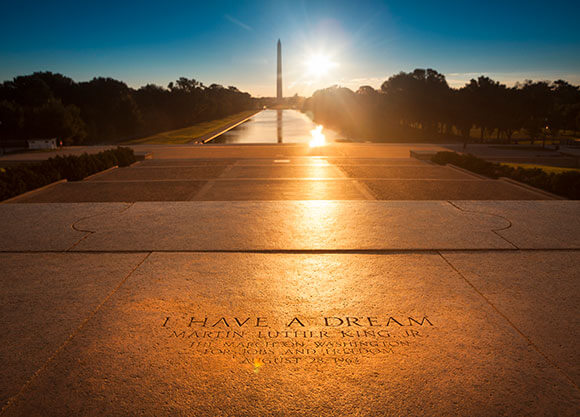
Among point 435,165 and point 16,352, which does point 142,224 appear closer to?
point 16,352

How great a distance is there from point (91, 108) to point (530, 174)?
76.6 meters

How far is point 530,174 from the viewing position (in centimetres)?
1736

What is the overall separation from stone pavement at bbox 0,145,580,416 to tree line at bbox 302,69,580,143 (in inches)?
1241

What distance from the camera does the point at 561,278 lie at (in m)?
6.49

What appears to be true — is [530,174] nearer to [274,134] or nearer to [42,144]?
[42,144]

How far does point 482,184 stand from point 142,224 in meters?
13.8

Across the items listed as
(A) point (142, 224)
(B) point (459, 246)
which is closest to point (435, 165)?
(B) point (459, 246)

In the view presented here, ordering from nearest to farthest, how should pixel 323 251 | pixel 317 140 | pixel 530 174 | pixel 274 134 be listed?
pixel 323 251
pixel 530 174
pixel 317 140
pixel 274 134

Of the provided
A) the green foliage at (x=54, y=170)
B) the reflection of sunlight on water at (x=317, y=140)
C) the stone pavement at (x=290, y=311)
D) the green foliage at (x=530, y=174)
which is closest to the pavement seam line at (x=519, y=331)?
the stone pavement at (x=290, y=311)

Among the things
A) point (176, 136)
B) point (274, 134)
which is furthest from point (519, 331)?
point (274, 134)

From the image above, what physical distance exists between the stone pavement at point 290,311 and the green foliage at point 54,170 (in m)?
4.20

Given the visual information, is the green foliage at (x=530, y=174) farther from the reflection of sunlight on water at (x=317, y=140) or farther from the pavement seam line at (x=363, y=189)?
the reflection of sunlight on water at (x=317, y=140)

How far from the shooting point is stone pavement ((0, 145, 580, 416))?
3.88 meters

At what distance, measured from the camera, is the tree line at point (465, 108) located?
56219 millimetres
